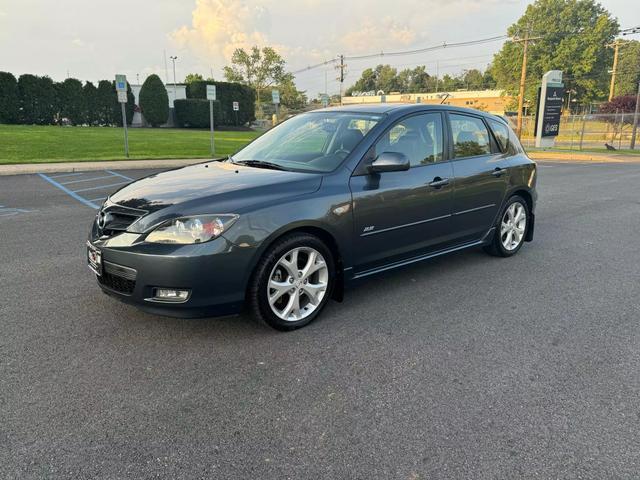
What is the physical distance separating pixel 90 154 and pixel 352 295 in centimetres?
1536

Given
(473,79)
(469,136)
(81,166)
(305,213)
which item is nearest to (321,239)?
(305,213)

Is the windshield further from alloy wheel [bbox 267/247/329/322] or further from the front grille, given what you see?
the front grille

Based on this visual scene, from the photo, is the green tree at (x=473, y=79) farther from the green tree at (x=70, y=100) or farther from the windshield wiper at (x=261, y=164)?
the windshield wiper at (x=261, y=164)

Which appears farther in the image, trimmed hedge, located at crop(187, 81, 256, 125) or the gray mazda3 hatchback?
trimmed hedge, located at crop(187, 81, 256, 125)

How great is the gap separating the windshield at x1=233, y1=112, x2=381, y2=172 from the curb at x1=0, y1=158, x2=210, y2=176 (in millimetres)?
9648

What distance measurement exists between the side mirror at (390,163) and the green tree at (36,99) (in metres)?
35.7

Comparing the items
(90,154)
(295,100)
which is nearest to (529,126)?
(295,100)

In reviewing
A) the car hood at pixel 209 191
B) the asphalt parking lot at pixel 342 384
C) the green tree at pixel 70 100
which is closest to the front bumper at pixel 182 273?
the car hood at pixel 209 191

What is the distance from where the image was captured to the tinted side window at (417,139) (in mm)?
4191

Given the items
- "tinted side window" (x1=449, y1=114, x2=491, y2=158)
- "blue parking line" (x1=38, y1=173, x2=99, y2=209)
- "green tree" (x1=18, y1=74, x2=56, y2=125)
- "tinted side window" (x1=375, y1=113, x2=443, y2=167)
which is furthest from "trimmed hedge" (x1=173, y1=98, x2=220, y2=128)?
"tinted side window" (x1=375, y1=113, x2=443, y2=167)

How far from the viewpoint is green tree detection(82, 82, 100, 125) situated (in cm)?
3541

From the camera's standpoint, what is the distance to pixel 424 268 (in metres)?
5.21

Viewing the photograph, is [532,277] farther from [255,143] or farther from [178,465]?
[178,465]

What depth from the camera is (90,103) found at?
3572 centimetres
